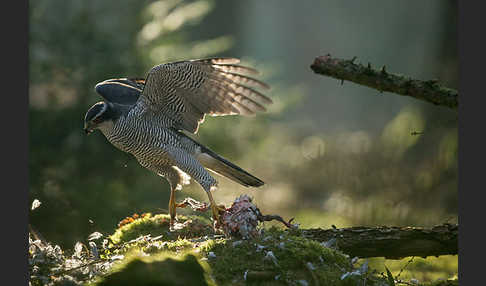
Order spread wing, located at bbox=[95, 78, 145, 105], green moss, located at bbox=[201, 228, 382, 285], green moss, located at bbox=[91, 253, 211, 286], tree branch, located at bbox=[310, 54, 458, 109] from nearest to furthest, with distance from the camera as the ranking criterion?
1. green moss, located at bbox=[91, 253, 211, 286]
2. green moss, located at bbox=[201, 228, 382, 285]
3. tree branch, located at bbox=[310, 54, 458, 109]
4. spread wing, located at bbox=[95, 78, 145, 105]

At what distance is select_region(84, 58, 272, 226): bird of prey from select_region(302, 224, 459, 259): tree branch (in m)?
0.76

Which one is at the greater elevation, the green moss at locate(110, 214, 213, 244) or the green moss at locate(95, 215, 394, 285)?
the green moss at locate(110, 214, 213, 244)

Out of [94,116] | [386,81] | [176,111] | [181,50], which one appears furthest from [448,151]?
[181,50]

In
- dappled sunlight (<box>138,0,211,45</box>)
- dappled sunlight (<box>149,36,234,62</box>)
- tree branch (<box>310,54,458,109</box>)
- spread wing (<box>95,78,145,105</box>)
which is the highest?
dappled sunlight (<box>138,0,211,45</box>)

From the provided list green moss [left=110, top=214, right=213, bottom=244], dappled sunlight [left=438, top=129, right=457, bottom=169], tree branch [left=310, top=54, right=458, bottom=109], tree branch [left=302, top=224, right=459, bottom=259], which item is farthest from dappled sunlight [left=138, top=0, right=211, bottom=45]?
tree branch [left=302, top=224, right=459, bottom=259]

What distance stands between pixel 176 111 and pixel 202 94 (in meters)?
0.22

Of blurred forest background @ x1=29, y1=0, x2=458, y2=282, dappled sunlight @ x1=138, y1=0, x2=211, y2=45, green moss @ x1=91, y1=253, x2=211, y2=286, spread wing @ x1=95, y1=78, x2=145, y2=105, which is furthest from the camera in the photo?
dappled sunlight @ x1=138, y1=0, x2=211, y2=45

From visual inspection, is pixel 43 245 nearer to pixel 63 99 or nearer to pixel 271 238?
pixel 271 238

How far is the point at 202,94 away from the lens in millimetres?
3408

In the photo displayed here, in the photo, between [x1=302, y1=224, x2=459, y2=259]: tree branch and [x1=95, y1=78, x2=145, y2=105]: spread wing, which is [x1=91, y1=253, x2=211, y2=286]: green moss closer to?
[x1=302, y1=224, x2=459, y2=259]: tree branch

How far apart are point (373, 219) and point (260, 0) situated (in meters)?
22.3

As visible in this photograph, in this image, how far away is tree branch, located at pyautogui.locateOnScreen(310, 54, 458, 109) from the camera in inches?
110

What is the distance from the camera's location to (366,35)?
80.3 feet

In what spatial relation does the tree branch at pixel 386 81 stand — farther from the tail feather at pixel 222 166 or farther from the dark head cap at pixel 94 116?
the dark head cap at pixel 94 116
